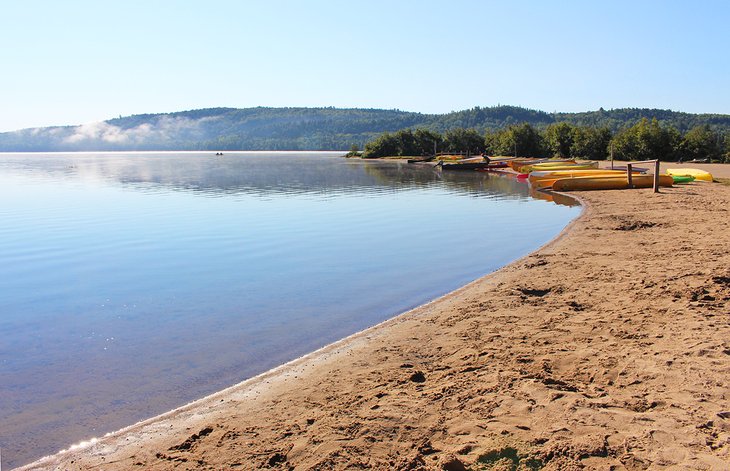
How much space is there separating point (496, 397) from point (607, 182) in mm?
29629

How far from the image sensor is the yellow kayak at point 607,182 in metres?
30.1

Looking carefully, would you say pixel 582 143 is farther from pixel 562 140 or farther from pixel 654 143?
pixel 654 143

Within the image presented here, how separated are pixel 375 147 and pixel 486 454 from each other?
121 meters

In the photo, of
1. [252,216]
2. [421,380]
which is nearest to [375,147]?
[252,216]

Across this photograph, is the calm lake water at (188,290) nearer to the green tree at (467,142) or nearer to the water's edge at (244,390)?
the water's edge at (244,390)

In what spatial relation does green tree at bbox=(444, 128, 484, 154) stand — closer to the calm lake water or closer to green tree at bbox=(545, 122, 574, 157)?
green tree at bbox=(545, 122, 574, 157)

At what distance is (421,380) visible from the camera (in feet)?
19.3

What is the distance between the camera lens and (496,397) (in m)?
5.18

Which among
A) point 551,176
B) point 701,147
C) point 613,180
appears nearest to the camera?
point 613,180

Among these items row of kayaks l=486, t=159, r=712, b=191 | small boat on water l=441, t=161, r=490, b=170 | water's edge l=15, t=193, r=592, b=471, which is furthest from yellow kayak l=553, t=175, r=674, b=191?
small boat on water l=441, t=161, r=490, b=170

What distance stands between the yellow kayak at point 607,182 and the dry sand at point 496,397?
76.5ft

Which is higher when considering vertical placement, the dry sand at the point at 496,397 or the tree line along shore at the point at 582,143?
the tree line along shore at the point at 582,143

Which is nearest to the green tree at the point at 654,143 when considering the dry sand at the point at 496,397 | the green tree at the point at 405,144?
the green tree at the point at 405,144

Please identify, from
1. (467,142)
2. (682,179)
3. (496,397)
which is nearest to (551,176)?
(682,179)
